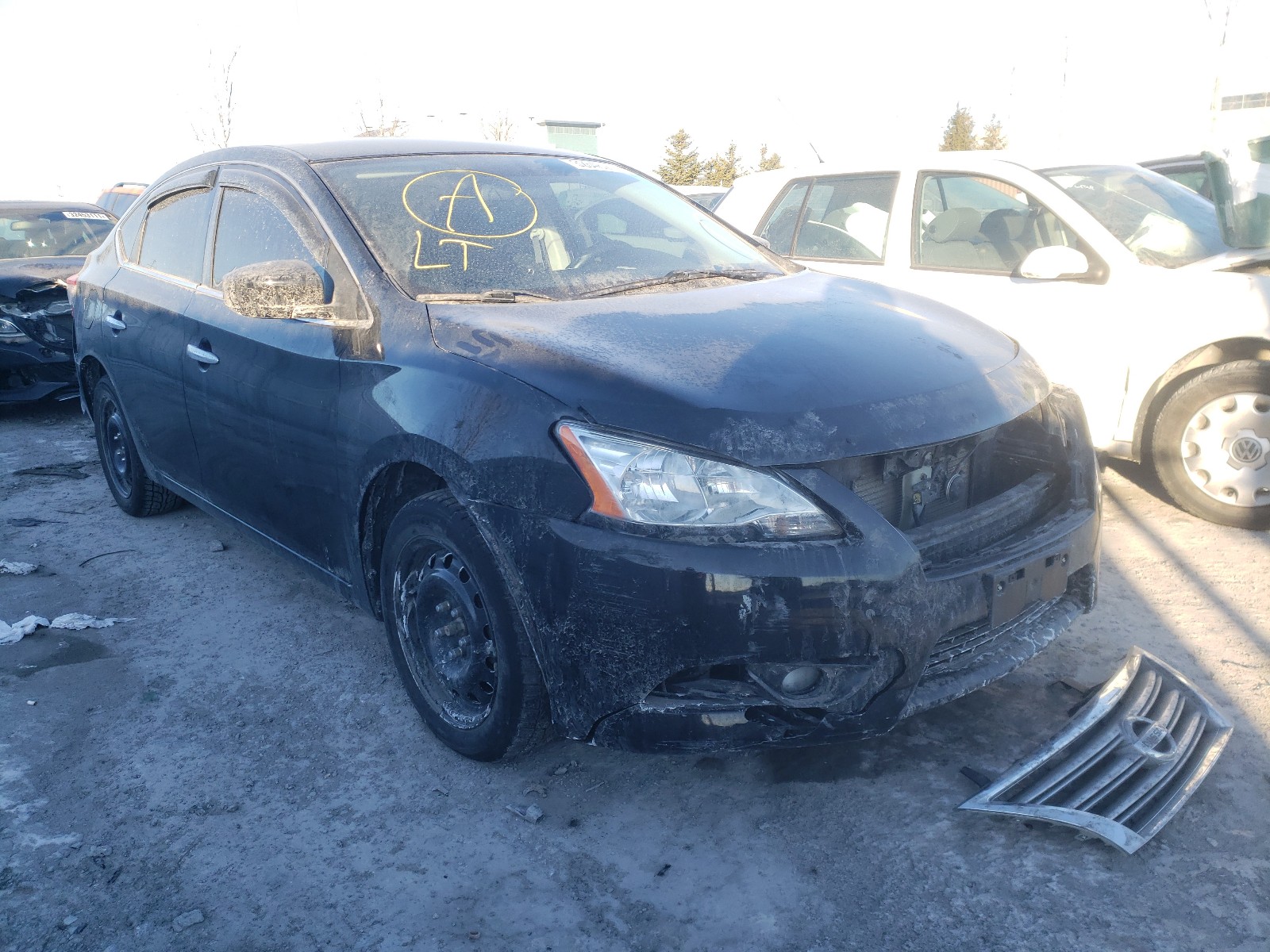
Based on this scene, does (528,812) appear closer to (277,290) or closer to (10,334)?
(277,290)

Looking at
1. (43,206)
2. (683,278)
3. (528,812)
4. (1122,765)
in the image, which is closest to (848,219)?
(683,278)

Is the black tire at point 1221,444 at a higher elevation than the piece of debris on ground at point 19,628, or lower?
higher

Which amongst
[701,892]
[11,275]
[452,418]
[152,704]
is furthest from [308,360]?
[11,275]

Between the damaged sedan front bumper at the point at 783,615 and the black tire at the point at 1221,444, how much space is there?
2285 millimetres

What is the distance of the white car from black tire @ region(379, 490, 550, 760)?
10.5 feet

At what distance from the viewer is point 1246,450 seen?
14.1ft

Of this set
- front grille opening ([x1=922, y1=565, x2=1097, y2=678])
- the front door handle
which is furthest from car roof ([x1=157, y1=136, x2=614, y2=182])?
front grille opening ([x1=922, y1=565, x2=1097, y2=678])

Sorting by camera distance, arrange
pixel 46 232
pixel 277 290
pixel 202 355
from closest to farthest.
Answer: pixel 277 290, pixel 202 355, pixel 46 232

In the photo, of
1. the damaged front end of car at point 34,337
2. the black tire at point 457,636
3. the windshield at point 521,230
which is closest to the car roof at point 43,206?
the damaged front end of car at point 34,337

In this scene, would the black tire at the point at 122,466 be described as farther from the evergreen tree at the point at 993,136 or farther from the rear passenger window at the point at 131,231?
the evergreen tree at the point at 993,136

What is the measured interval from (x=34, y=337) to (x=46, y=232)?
151 cm

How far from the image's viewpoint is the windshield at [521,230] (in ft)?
10.0

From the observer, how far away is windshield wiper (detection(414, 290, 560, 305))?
9.45ft

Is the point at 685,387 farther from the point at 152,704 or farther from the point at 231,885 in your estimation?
the point at 152,704
